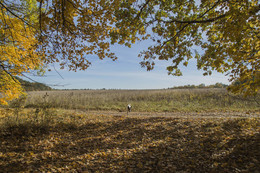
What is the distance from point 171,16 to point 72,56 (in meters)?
5.62

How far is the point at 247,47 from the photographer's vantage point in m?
5.59

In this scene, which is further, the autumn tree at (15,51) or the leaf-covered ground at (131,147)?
the autumn tree at (15,51)

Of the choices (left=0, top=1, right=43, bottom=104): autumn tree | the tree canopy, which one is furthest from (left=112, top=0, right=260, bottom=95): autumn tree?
(left=0, top=1, right=43, bottom=104): autumn tree

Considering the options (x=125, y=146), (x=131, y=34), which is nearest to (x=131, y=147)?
(x=125, y=146)

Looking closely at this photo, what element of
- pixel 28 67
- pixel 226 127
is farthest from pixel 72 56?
pixel 226 127

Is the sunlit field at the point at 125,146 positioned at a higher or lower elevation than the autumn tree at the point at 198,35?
lower

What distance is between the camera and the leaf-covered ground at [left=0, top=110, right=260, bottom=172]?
4348 mm

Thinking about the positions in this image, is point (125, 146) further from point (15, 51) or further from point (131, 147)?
point (15, 51)

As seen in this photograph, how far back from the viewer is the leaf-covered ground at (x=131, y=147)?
435cm

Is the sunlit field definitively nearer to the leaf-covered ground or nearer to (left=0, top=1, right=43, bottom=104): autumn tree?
the leaf-covered ground

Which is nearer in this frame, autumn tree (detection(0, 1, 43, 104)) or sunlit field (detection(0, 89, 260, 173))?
sunlit field (detection(0, 89, 260, 173))

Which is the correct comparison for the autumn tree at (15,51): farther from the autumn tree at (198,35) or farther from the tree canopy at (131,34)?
the autumn tree at (198,35)

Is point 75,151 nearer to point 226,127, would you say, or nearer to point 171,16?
point 226,127

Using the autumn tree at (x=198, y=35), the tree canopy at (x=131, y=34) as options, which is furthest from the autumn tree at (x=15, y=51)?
the autumn tree at (x=198, y=35)
